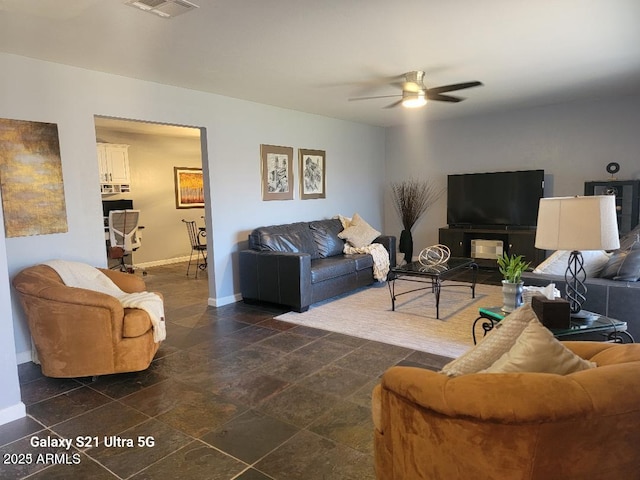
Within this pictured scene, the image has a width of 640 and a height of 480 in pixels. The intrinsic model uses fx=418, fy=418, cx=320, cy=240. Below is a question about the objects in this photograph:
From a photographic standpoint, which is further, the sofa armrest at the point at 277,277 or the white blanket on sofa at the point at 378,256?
the white blanket on sofa at the point at 378,256

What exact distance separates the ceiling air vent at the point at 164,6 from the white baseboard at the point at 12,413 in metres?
2.48

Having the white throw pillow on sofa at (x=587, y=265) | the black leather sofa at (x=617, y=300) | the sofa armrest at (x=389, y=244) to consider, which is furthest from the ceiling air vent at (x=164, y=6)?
the sofa armrest at (x=389, y=244)

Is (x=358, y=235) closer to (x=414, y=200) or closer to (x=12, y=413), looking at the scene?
(x=414, y=200)

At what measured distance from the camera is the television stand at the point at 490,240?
6160 millimetres

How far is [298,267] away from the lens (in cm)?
447

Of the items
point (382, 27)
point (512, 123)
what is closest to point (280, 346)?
point (382, 27)

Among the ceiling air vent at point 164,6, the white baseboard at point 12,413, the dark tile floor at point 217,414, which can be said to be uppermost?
the ceiling air vent at point 164,6

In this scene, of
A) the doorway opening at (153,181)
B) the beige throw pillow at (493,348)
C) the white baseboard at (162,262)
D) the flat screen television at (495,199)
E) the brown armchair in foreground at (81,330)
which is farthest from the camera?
the white baseboard at (162,262)

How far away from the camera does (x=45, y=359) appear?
2980 millimetres

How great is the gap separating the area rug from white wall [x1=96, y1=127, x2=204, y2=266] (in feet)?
14.6

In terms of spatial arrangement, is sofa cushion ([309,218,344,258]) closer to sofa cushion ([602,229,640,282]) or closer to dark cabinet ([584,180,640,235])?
sofa cushion ([602,229,640,282])

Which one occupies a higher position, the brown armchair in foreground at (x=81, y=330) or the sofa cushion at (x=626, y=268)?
the sofa cushion at (x=626, y=268)

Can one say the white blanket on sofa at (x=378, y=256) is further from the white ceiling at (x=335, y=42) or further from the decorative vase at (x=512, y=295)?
the decorative vase at (x=512, y=295)

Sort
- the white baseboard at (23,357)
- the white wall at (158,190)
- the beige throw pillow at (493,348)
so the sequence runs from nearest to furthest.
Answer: the beige throw pillow at (493,348), the white baseboard at (23,357), the white wall at (158,190)
